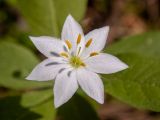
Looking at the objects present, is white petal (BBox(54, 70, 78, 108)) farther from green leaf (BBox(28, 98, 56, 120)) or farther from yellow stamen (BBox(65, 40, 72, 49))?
green leaf (BBox(28, 98, 56, 120))

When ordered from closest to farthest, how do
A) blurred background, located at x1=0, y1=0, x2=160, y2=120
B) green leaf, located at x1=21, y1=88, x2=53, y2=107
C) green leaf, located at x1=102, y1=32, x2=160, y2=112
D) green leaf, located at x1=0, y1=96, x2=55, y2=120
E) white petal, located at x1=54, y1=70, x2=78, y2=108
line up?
white petal, located at x1=54, y1=70, x2=78, y2=108 → green leaf, located at x1=102, y1=32, x2=160, y2=112 → green leaf, located at x1=0, y1=96, x2=55, y2=120 → green leaf, located at x1=21, y1=88, x2=53, y2=107 → blurred background, located at x1=0, y1=0, x2=160, y2=120

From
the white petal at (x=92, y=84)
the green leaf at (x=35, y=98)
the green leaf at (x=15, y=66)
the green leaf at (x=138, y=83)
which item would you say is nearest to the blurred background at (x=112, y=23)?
the green leaf at (x=15, y=66)

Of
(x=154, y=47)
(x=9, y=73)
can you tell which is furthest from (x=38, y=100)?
(x=154, y=47)

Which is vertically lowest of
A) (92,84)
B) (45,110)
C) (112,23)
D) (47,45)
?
(112,23)

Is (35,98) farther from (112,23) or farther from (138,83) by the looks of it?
(112,23)

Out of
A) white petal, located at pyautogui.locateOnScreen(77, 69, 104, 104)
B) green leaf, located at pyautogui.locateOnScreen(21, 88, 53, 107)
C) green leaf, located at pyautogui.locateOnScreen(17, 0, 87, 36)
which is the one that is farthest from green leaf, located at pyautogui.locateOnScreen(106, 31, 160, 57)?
white petal, located at pyautogui.locateOnScreen(77, 69, 104, 104)

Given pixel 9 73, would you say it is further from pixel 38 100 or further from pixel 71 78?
pixel 71 78

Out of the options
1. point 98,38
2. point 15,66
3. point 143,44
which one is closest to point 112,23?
point 143,44
